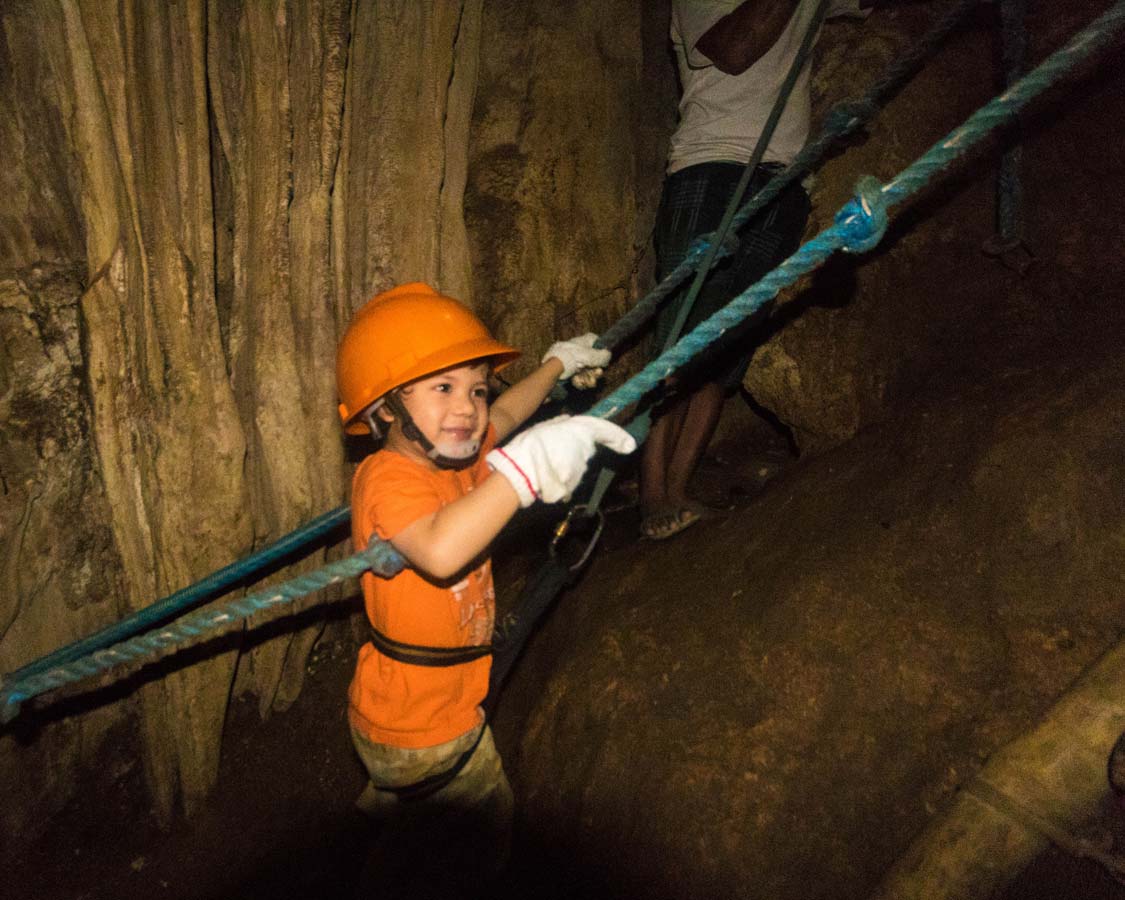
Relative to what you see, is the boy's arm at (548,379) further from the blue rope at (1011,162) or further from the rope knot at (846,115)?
the blue rope at (1011,162)

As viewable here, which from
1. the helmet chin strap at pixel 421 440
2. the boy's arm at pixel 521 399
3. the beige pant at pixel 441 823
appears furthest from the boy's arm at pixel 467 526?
the beige pant at pixel 441 823

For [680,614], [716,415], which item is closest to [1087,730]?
[680,614]

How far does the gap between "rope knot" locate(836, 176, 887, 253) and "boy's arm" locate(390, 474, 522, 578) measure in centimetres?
91

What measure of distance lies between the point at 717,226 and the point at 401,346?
163 centimetres

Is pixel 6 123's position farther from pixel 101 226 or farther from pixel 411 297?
pixel 411 297

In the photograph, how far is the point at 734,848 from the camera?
177cm

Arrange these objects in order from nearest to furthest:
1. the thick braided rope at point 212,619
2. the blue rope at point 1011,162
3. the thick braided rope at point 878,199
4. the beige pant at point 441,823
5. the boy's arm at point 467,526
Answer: the thick braided rope at point 878,199 → the boy's arm at point 467,526 → the thick braided rope at point 212,619 → the beige pant at point 441,823 → the blue rope at point 1011,162

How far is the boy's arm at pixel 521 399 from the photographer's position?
2135 mm

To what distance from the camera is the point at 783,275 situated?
1.46 m

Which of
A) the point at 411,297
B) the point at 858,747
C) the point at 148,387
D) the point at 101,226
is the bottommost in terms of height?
the point at 858,747

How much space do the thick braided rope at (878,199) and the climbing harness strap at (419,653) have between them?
0.81 metres

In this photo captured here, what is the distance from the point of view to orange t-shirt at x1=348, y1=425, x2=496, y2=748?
1.73 metres

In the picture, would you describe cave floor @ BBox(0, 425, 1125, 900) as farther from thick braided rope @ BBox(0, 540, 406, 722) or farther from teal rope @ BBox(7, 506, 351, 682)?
thick braided rope @ BBox(0, 540, 406, 722)

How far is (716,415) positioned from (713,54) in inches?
59.6
